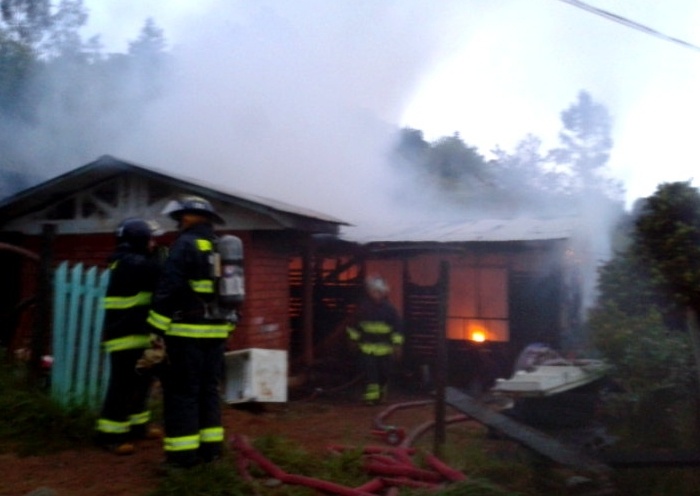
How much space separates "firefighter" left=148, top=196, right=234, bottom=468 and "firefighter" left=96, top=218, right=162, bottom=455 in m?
0.56

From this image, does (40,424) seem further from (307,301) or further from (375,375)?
(307,301)

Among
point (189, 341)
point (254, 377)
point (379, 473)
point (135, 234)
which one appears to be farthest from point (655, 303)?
point (135, 234)

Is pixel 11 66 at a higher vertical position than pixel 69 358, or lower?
higher

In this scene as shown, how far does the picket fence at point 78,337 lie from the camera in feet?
20.9

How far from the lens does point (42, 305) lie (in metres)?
6.72

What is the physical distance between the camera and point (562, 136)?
150 ft

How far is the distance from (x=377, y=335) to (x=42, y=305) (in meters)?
4.58

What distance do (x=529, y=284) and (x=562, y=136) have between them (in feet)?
119

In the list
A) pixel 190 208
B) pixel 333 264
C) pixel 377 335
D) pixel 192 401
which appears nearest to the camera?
pixel 192 401

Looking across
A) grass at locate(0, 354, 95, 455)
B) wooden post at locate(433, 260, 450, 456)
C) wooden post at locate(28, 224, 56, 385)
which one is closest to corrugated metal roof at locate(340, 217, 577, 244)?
wooden post at locate(433, 260, 450, 456)

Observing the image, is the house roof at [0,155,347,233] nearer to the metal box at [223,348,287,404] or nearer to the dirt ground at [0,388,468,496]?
the metal box at [223,348,287,404]

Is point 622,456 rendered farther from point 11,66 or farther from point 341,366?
point 11,66

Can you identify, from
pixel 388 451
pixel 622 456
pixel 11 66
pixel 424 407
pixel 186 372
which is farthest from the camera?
pixel 11 66

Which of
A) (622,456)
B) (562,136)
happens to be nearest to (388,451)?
(622,456)
